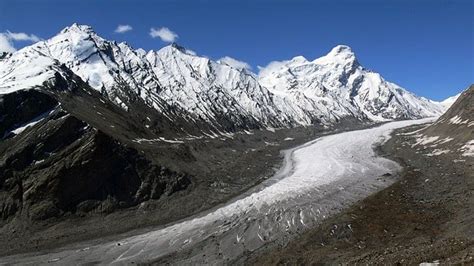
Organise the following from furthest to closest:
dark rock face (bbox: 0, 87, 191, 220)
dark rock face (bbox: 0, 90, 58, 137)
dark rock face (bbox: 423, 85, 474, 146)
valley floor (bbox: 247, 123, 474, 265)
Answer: dark rock face (bbox: 423, 85, 474, 146) < dark rock face (bbox: 0, 90, 58, 137) < dark rock face (bbox: 0, 87, 191, 220) < valley floor (bbox: 247, 123, 474, 265)

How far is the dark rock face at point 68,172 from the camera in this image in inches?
2408

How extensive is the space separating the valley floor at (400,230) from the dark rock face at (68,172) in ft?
90.2

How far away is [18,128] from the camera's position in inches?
3034

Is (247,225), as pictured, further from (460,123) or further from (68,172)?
(460,123)

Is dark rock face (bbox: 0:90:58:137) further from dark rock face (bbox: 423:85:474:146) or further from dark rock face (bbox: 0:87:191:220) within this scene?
dark rock face (bbox: 423:85:474:146)

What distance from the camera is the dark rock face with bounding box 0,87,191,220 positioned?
61.2 m

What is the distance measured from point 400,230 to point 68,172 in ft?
139

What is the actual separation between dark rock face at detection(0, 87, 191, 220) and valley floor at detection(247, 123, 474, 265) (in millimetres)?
27501

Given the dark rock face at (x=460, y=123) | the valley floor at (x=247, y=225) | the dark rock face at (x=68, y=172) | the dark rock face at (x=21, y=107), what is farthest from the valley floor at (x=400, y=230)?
the dark rock face at (x=21, y=107)

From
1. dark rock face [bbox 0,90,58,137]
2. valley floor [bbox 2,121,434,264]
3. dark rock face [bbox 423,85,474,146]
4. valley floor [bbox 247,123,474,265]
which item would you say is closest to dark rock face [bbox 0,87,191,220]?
dark rock face [bbox 0,90,58,137]

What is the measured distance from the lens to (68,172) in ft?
209

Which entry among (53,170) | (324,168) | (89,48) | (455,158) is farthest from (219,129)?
(53,170)

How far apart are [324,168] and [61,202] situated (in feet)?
174

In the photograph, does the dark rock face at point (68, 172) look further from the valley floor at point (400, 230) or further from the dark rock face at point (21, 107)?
the valley floor at point (400, 230)
